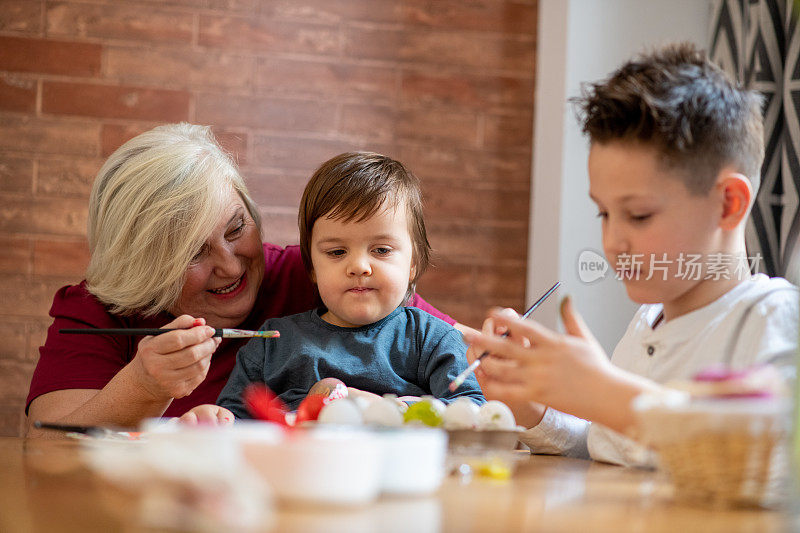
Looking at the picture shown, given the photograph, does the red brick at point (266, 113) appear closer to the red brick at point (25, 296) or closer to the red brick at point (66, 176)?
the red brick at point (66, 176)

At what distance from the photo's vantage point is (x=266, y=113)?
2717 millimetres

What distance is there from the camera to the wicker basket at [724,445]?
718 millimetres

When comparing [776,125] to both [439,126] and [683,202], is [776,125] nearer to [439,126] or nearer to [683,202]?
[439,126]

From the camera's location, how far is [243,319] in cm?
187

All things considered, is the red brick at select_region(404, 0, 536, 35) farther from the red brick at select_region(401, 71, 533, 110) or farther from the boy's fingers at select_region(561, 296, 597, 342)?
the boy's fingers at select_region(561, 296, 597, 342)

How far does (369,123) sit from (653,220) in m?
1.77

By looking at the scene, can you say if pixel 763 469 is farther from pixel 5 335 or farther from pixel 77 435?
pixel 5 335

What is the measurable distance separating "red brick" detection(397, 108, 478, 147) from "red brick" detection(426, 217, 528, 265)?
26cm

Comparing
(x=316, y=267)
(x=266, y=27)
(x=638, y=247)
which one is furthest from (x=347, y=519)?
(x=266, y=27)

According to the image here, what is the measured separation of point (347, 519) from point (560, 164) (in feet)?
6.85

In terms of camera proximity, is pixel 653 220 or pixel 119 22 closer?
pixel 653 220

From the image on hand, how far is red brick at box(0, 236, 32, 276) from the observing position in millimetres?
2635

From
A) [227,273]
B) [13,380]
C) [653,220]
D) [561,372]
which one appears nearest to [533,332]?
[561,372]

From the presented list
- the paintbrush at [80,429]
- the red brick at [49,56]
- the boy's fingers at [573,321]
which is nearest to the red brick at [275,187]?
the red brick at [49,56]
